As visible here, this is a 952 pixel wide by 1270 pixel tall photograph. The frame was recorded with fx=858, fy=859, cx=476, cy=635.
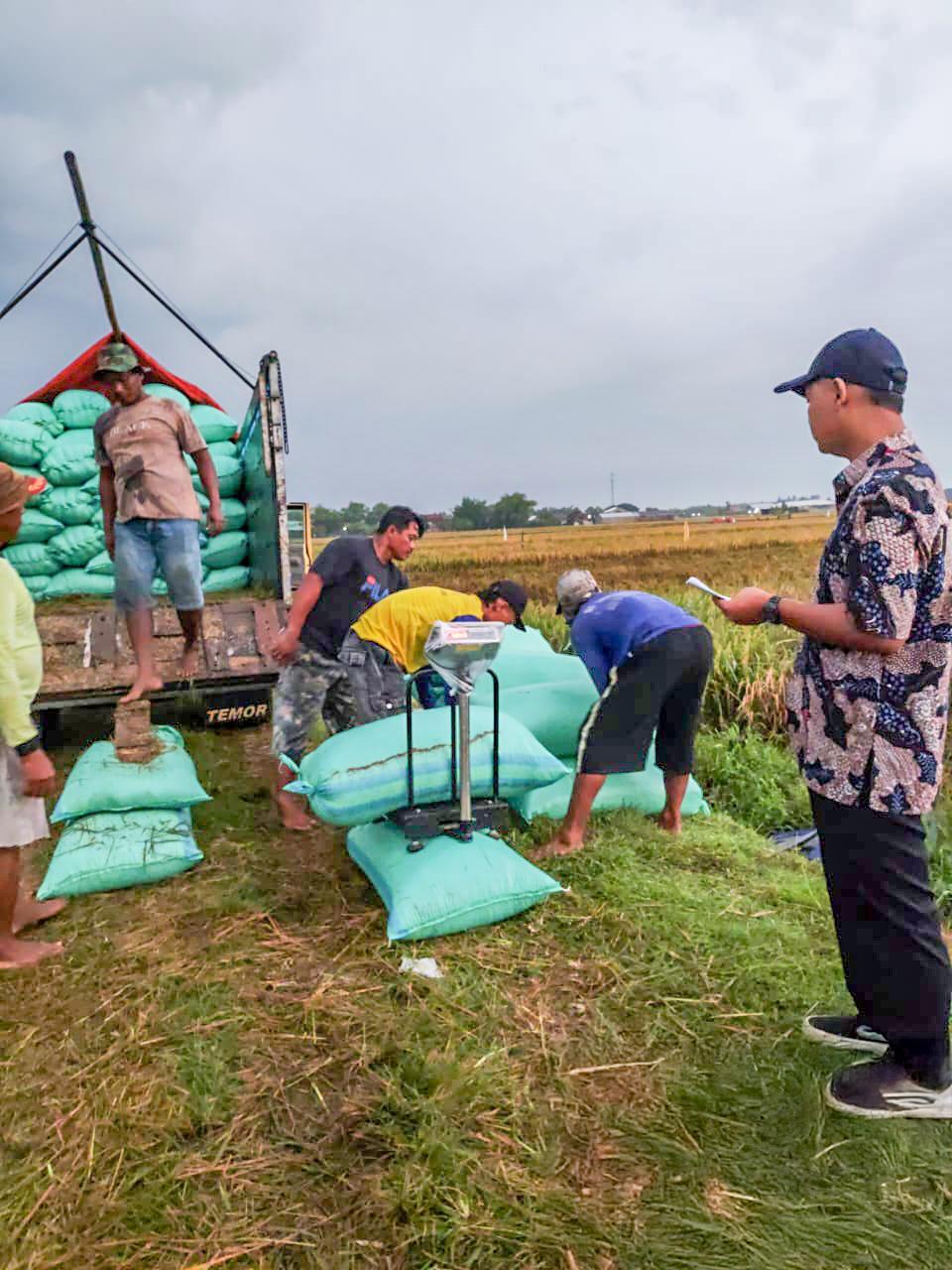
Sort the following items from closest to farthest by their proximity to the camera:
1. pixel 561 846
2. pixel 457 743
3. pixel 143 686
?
1. pixel 457 743
2. pixel 561 846
3. pixel 143 686

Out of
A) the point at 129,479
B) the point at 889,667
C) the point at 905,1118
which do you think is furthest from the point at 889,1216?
the point at 129,479

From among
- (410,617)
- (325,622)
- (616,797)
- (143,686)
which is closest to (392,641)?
(410,617)

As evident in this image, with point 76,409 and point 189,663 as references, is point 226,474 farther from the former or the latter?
point 189,663

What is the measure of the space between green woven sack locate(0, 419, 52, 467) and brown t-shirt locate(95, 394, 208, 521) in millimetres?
1806

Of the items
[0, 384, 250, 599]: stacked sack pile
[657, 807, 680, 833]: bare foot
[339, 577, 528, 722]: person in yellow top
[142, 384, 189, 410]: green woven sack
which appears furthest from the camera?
[142, 384, 189, 410]: green woven sack

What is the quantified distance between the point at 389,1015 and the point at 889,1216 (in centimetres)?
130

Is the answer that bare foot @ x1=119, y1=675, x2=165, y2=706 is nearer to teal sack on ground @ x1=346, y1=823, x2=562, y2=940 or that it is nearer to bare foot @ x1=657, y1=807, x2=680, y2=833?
teal sack on ground @ x1=346, y1=823, x2=562, y2=940

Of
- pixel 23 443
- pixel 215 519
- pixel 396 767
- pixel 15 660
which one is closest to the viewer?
pixel 15 660

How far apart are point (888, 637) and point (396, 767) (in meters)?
1.75

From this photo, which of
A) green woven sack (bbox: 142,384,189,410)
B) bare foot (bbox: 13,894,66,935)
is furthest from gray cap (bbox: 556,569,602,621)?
green woven sack (bbox: 142,384,189,410)

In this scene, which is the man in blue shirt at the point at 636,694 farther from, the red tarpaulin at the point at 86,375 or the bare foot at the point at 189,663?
the red tarpaulin at the point at 86,375

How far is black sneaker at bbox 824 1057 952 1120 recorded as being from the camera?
79.8 inches

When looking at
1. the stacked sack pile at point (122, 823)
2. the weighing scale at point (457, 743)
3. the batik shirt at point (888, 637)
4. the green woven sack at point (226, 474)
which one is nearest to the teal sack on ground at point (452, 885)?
the weighing scale at point (457, 743)

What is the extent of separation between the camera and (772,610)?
2064 millimetres
